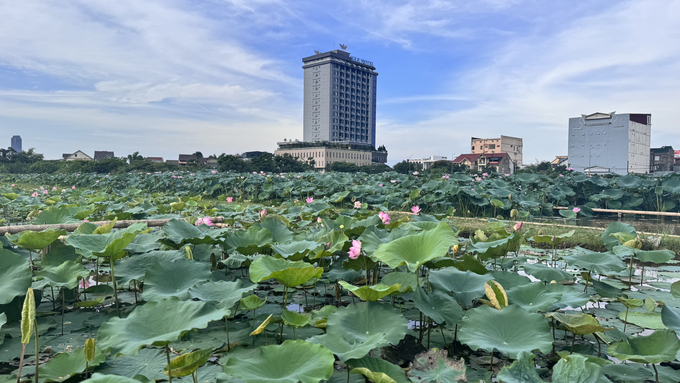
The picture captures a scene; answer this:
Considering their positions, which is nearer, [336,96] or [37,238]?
[37,238]

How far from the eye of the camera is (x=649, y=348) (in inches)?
42.6

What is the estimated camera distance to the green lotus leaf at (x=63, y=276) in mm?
1431

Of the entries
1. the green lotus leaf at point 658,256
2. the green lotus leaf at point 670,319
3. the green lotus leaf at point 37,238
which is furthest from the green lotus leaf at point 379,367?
the green lotus leaf at point 658,256

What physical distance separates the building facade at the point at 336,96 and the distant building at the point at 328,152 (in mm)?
4790

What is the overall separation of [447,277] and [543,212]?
6101 mm

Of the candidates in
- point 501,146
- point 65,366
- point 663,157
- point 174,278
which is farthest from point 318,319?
point 501,146

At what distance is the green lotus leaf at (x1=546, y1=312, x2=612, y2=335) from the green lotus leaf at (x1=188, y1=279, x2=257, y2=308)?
100 centimetres

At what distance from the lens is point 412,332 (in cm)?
153

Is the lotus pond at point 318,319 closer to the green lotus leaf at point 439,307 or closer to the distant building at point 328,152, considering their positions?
the green lotus leaf at point 439,307

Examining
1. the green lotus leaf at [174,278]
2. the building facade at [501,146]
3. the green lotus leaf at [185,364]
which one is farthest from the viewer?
the building facade at [501,146]

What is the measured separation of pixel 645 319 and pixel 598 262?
0.35 m

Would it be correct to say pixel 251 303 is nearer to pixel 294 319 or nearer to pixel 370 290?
pixel 294 319

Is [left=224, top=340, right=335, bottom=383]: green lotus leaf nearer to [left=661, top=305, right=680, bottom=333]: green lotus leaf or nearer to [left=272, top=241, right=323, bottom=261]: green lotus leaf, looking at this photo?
[left=272, top=241, right=323, bottom=261]: green lotus leaf

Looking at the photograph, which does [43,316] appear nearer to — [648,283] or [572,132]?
[648,283]
